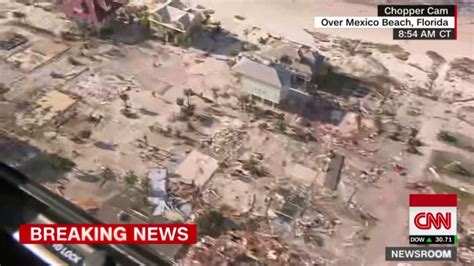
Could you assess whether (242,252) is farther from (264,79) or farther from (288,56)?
(288,56)

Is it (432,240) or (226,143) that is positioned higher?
(226,143)

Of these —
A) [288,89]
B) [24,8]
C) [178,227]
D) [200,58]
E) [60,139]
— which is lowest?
[178,227]

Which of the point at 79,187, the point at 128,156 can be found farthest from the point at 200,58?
the point at 79,187

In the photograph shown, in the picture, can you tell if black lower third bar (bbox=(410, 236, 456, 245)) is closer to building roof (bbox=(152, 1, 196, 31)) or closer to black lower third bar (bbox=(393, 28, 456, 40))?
black lower third bar (bbox=(393, 28, 456, 40))

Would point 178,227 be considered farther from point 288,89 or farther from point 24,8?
point 24,8

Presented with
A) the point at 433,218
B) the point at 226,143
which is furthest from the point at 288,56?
the point at 433,218
